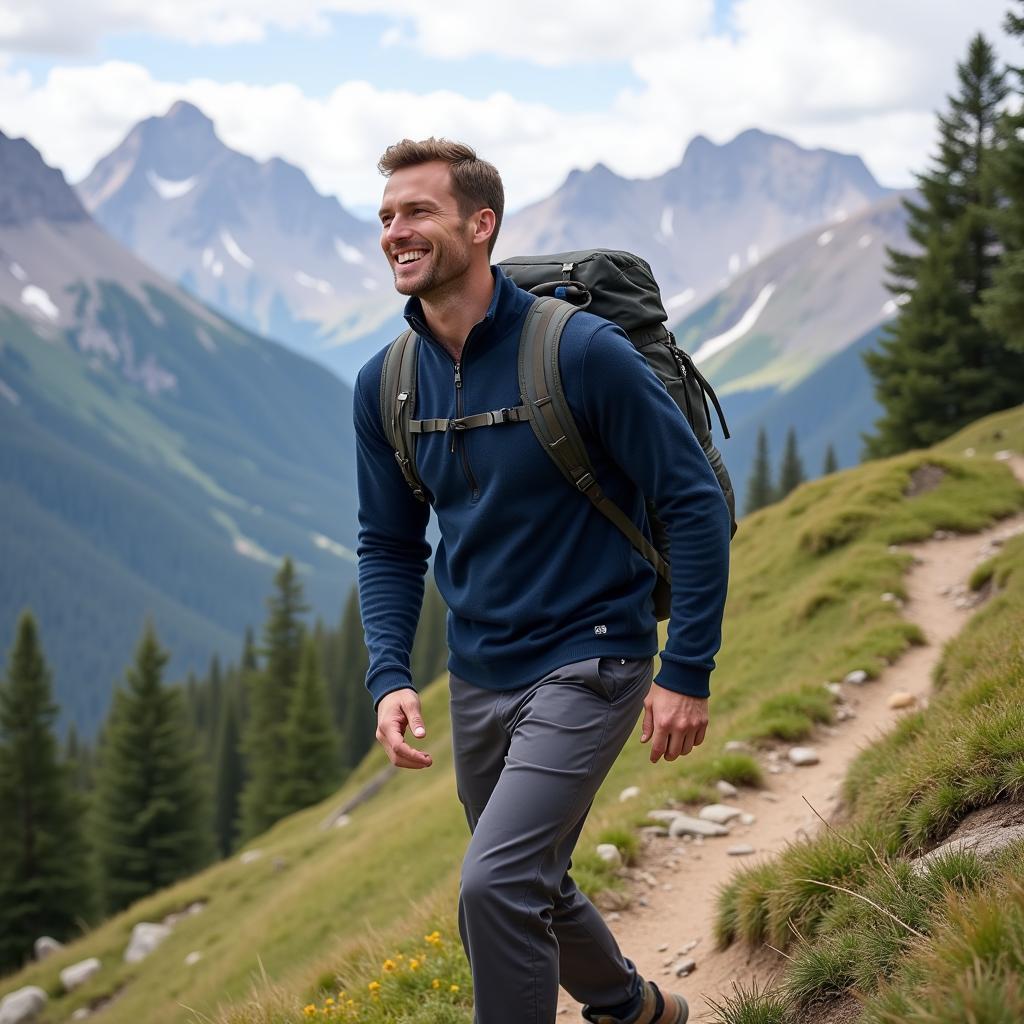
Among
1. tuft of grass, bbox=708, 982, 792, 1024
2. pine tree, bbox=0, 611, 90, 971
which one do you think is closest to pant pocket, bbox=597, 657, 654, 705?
tuft of grass, bbox=708, 982, 792, 1024

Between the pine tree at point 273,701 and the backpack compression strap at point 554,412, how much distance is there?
5734 centimetres

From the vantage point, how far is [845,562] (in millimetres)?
17375

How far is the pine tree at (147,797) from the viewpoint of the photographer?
52438mm

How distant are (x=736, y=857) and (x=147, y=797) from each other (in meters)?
50.2

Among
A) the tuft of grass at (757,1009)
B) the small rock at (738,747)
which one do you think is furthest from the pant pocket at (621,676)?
the small rock at (738,747)

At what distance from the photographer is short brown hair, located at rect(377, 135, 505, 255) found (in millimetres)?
4441

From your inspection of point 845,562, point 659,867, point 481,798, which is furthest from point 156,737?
point 481,798

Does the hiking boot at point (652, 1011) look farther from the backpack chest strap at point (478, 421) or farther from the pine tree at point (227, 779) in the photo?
the pine tree at point (227, 779)

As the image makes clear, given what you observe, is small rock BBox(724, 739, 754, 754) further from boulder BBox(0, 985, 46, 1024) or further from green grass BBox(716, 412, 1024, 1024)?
boulder BBox(0, 985, 46, 1024)

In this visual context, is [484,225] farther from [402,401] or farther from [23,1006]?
[23,1006]

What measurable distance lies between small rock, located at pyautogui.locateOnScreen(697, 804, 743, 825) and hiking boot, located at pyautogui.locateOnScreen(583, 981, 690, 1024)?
4.32 meters

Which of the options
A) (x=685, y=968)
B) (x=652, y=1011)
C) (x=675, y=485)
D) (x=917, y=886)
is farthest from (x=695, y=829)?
(x=675, y=485)

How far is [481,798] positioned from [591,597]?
1.09m

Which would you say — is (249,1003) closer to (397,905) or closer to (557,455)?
(557,455)
